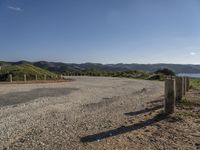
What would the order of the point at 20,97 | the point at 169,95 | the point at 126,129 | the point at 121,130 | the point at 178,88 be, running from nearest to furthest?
the point at 121,130 < the point at 126,129 < the point at 169,95 < the point at 178,88 < the point at 20,97

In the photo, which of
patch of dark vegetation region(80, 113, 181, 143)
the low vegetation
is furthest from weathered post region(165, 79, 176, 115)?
the low vegetation

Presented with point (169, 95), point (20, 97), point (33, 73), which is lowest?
point (20, 97)

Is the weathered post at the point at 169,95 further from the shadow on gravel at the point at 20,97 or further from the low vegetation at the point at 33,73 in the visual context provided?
the low vegetation at the point at 33,73

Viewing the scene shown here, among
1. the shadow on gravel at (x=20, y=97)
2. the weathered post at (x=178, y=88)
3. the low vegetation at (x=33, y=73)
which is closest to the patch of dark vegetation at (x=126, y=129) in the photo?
the weathered post at (x=178, y=88)

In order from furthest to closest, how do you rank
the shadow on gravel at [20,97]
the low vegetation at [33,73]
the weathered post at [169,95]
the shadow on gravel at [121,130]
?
the low vegetation at [33,73]
the shadow on gravel at [20,97]
the weathered post at [169,95]
the shadow on gravel at [121,130]

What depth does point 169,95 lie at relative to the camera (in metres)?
10.2

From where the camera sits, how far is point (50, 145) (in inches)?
258

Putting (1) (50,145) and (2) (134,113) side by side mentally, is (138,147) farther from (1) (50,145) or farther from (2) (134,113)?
(2) (134,113)

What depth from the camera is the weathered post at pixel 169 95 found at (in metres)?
10.2

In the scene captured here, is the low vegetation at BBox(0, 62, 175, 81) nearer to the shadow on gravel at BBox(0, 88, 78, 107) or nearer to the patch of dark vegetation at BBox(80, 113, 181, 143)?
the shadow on gravel at BBox(0, 88, 78, 107)

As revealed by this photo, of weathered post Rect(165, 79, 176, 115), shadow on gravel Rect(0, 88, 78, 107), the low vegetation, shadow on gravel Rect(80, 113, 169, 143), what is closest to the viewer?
shadow on gravel Rect(80, 113, 169, 143)

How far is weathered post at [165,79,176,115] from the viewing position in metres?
10.2

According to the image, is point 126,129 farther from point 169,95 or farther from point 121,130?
point 169,95

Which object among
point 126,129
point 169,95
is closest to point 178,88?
point 169,95
